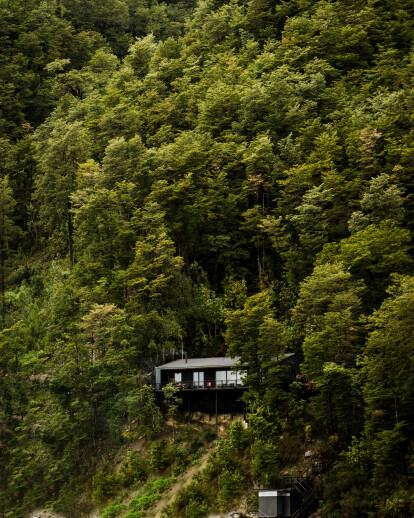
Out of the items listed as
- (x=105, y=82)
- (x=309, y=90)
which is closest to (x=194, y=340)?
(x=309, y=90)

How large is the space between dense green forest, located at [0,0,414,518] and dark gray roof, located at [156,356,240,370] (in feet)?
6.09

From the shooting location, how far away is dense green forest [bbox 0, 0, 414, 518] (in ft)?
123

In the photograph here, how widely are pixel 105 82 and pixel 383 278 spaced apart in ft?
192

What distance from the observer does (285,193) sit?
52.7m

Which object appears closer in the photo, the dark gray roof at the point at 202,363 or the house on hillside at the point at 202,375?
the house on hillside at the point at 202,375

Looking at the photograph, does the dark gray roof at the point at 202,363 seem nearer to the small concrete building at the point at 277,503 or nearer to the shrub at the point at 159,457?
the shrub at the point at 159,457

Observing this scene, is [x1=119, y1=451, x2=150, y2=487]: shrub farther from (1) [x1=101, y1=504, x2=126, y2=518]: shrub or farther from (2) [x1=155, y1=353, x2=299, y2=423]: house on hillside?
(2) [x1=155, y1=353, x2=299, y2=423]: house on hillside

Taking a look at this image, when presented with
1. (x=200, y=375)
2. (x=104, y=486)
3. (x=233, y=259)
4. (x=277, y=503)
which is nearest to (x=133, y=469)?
(x=104, y=486)

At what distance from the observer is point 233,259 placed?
55.7 m

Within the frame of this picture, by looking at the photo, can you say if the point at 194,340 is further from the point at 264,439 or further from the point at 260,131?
the point at 260,131

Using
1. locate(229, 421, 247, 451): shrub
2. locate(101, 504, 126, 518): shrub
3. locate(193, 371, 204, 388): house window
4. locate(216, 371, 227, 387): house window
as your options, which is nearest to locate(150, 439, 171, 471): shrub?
locate(101, 504, 126, 518): shrub

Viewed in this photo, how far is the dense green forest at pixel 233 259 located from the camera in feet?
123

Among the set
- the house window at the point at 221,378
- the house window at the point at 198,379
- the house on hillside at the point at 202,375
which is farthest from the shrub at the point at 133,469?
the house window at the point at 221,378

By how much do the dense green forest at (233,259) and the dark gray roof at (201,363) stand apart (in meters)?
1.85
